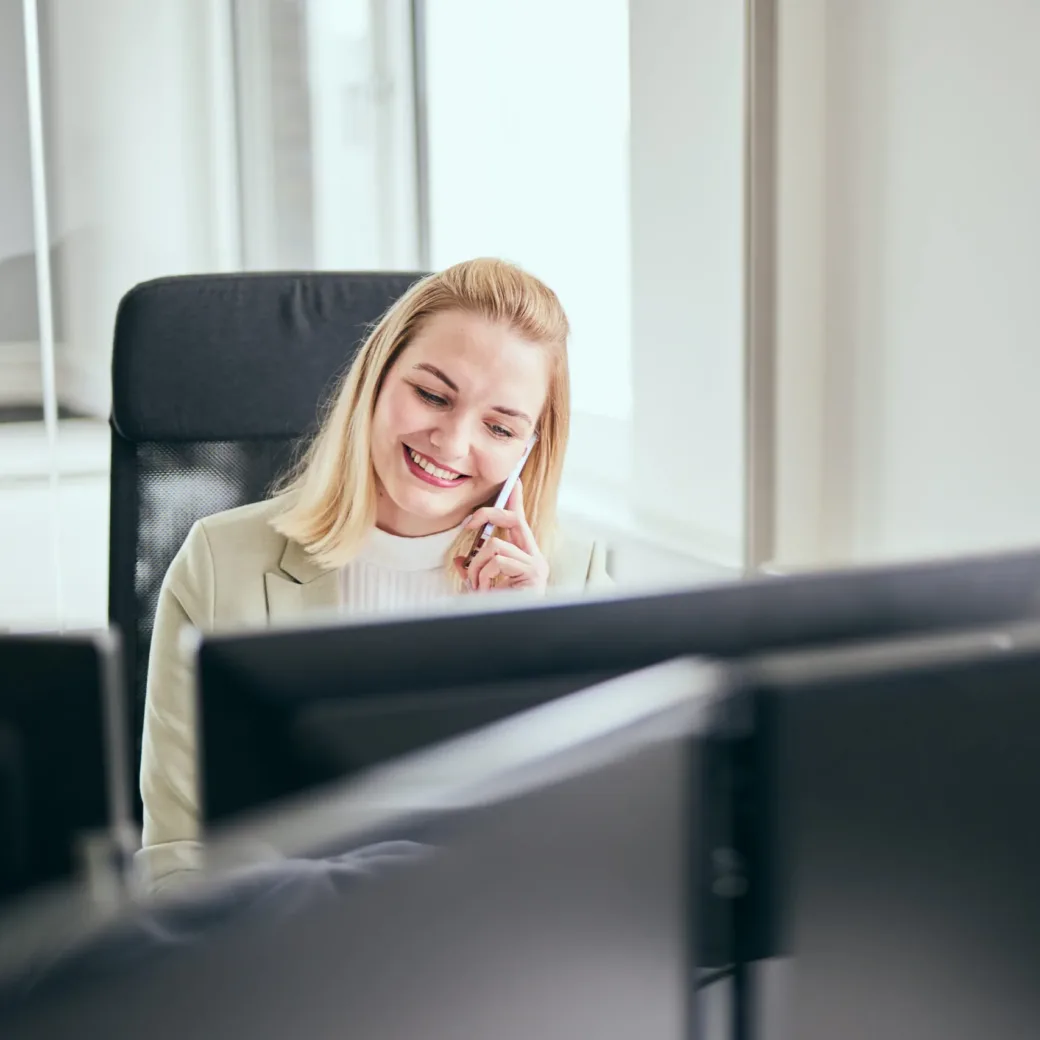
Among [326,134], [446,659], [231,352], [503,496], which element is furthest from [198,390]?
[326,134]

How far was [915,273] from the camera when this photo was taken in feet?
6.70

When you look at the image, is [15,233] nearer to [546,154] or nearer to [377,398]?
[546,154]

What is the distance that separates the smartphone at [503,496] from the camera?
1638 mm

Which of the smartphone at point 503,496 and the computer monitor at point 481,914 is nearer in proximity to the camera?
the computer monitor at point 481,914

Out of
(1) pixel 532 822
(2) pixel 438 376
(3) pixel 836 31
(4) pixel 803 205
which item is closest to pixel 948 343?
(4) pixel 803 205

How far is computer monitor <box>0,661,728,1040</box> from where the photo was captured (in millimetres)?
457

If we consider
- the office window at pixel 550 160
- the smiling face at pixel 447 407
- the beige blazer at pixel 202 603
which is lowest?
the beige blazer at pixel 202 603

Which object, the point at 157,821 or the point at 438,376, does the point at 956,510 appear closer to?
the point at 438,376

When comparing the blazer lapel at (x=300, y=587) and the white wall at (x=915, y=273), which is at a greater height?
the white wall at (x=915, y=273)

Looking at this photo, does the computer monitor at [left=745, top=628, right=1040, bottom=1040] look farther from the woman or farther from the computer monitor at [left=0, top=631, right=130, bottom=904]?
the woman

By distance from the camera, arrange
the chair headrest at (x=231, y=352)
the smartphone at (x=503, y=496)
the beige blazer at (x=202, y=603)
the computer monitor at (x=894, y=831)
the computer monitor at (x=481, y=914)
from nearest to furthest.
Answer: the computer monitor at (x=481, y=914), the computer monitor at (x=894, y=831), the beige blazer at (x=202, y=603), the smartphone at (x=503, y=496), the chair headrest at (x=231, y=352)

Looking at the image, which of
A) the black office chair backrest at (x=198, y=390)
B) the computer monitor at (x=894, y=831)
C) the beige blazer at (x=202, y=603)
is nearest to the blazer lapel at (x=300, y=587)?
the beige blazer at (x=202, y=603)

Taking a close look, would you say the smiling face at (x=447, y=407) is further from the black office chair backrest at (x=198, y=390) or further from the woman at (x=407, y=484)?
the black office chair backrest at (x=198, y=390)

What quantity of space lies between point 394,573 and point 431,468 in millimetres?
123
